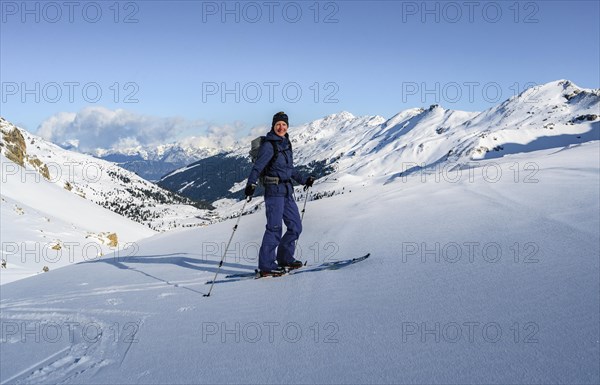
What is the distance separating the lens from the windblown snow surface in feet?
11.9

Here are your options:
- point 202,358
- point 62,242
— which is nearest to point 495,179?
point 202,358

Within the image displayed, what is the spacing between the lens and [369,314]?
4.96m

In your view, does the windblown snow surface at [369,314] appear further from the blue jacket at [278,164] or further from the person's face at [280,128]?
the person's face at [280,128]

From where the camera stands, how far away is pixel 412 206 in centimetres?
1232

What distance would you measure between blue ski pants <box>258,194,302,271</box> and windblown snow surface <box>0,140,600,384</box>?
739mm

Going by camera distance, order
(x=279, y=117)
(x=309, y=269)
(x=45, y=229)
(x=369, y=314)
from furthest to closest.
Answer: (x=45, y=229) → (x=279, y=117) → (x=309, y=269) → (x=369, y=314)

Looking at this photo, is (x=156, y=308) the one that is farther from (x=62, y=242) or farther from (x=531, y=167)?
(x=62, y=242)

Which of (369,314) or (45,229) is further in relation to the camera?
(45,229)

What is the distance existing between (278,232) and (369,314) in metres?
3.80

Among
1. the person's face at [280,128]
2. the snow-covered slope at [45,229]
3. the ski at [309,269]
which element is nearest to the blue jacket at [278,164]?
the person's face at [280,128]

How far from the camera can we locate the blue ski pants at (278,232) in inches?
329

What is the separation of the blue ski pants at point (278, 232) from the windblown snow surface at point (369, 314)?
0.74 m

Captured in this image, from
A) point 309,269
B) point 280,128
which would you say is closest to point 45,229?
point 280,128

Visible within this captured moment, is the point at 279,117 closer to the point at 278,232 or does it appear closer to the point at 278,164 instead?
the point at 278,164
